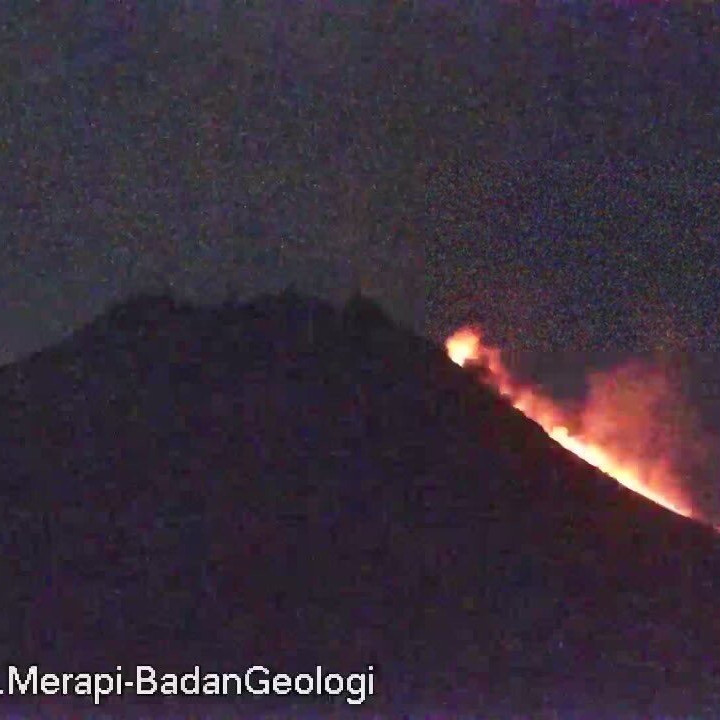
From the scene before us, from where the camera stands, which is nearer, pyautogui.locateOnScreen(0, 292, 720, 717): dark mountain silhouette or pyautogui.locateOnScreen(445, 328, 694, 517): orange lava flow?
pyautogui.locateOnScreen(0, 292, 720, 717): dark mountain silhouette

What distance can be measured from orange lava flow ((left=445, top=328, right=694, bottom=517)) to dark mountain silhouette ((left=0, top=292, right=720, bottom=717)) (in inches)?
22.2

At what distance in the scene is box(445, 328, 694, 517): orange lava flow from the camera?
301 inches

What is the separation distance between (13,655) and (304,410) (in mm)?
2171

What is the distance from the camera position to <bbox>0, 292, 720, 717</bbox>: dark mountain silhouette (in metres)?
5.48

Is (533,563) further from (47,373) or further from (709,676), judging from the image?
(47,373)

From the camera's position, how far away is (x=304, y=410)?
6.67 meters

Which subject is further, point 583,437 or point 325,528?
point 583,437

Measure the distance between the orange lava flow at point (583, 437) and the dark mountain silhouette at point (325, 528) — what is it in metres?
0.56

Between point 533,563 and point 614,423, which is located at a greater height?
point 614,423

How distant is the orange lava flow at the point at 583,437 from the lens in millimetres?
7656

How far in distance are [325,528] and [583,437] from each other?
105 inches

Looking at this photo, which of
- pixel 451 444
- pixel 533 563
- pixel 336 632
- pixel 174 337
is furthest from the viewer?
pixel 174 337

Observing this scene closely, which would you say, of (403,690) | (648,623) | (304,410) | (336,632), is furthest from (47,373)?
(648,623)

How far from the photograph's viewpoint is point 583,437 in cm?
800
